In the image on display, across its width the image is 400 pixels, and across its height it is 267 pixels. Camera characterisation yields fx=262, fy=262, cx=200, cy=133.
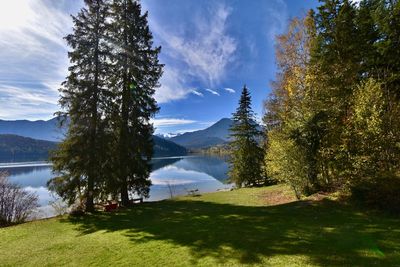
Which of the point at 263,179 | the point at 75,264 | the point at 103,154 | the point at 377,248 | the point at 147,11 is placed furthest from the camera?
the point at 263,179

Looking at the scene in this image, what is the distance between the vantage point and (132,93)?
20250 millimetres

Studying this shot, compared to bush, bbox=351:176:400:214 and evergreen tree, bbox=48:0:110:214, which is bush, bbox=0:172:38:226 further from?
bush, bbox=351:176:400:214

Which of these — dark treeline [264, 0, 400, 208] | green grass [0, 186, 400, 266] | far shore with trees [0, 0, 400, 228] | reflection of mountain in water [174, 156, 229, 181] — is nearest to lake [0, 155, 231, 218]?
reflection of mountain in water [174, 156, 229, 181]

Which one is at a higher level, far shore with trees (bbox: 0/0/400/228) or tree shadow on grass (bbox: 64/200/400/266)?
far shore with trees (bbox: 0/0/400/228)

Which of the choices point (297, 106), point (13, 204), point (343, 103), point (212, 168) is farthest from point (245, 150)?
point (212, 168)

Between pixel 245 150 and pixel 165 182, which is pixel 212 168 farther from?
pixel 245 150

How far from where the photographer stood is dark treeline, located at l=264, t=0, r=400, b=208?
12469 mm

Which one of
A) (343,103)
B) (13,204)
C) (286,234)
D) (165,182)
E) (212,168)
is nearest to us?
(286,234)

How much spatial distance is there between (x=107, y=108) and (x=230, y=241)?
1301 cm

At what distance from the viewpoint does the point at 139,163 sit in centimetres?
2020

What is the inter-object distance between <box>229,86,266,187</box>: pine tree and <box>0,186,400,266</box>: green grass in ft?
58.5

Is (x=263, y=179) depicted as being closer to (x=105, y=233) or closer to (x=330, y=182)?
(x=330, y=182)

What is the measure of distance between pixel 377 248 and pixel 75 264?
28.6 feet

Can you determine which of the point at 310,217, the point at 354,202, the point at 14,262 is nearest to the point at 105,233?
the point at 14,262
